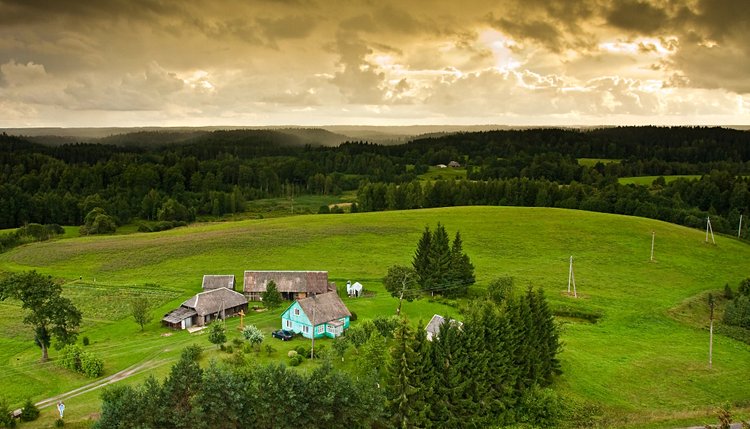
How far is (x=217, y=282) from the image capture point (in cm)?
7319

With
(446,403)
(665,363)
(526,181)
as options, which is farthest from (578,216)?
(446,403)

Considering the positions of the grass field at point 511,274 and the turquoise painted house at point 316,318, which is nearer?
the grass field at point 511,274

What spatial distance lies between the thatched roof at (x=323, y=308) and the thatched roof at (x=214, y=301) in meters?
13.6

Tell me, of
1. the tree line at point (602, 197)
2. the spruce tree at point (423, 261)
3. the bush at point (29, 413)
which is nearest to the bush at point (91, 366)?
the bush at point (29, 413)

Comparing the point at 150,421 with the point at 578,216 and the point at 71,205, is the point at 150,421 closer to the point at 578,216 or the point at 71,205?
the point at 578,216

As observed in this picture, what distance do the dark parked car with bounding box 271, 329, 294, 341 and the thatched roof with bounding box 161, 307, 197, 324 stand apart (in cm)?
1216

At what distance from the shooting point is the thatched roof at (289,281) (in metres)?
71.5

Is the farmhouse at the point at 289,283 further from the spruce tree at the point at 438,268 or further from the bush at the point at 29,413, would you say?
the bush at the point at 29,413

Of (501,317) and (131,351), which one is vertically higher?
(501,317)

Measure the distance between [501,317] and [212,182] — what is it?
513 ft

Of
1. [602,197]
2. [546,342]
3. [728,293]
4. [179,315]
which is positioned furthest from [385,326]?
[602,197]

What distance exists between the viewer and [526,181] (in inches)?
6004

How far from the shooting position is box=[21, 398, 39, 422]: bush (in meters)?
38.2

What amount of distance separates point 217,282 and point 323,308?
75.3ft
